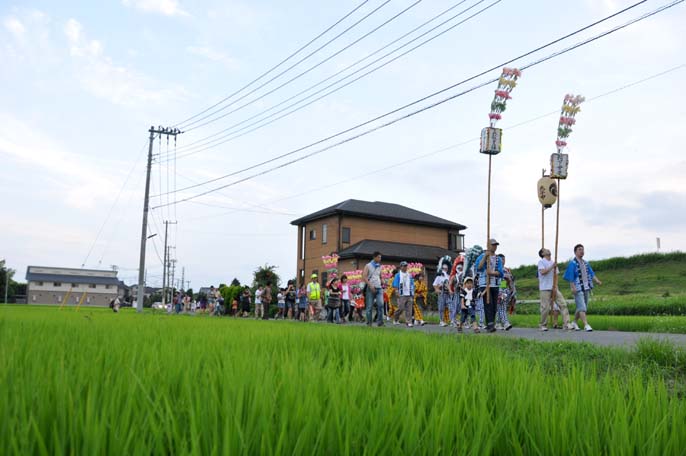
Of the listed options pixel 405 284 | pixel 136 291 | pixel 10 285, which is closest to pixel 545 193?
pixel 405 284

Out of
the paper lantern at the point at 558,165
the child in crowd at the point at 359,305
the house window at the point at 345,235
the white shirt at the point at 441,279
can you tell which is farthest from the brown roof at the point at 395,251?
the paper lantern at the point at 558,165

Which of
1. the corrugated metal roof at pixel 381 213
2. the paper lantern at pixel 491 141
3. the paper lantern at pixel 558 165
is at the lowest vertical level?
the paper lantern at pixel 558 165

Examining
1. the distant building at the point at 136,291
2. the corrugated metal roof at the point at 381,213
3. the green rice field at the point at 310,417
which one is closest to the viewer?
the green rice field at the point at 310,417

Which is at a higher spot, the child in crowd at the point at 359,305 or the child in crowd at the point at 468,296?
the child in crowd at the point at 468,296

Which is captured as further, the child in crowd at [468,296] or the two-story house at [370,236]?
the two-story house at [370,236]

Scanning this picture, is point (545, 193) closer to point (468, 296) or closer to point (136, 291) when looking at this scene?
point (468, 296)

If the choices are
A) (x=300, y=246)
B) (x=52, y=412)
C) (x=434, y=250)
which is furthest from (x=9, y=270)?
(x=52, y=412)

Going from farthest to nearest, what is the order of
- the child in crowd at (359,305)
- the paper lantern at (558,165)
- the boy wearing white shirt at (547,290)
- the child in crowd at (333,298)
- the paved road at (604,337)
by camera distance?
the child in crowd at (359,305) → the child in crowd at (333,298) → the paper lantern at (558,165) → the boy wearing white shirt at (547,290) → the paved road at (604,337)

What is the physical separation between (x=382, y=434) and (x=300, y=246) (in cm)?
4059

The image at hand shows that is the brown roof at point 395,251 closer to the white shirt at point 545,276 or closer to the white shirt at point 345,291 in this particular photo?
the white shirt at point 345,291

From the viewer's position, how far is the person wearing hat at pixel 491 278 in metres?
10.9

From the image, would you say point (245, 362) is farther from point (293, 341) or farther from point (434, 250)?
point (434, 250)

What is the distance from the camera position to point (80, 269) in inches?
4048

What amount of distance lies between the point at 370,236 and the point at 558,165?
83.6 ft
